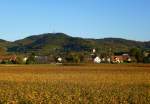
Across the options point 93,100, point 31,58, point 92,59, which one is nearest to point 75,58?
point 31,58

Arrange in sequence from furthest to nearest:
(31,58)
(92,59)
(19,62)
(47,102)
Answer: (92,59)
(31,58)
(19,62)
(47,102)

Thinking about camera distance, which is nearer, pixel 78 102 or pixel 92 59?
pixel 78 102

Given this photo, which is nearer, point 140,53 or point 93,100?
point 93,100

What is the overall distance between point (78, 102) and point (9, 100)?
136 inches

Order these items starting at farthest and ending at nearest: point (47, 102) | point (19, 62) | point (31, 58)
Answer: point (31, 58) < point (19, 62) < point (47, 102)

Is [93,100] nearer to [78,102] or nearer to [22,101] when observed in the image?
[78,102]

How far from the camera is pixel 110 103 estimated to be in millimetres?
20969

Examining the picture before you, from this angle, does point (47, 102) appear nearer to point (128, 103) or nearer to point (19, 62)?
point (128, 103)

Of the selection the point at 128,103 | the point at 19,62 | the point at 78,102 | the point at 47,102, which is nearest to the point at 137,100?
the point at 128,103

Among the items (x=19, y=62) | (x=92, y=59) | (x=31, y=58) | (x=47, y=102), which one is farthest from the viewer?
(x=92, y=59)

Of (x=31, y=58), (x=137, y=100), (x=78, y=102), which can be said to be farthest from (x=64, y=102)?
(x=31, y=58)

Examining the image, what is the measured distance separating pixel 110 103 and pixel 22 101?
4.31m

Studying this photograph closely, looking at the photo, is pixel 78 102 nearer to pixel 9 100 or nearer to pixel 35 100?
pixel 35 100

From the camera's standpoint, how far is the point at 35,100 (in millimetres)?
21344
